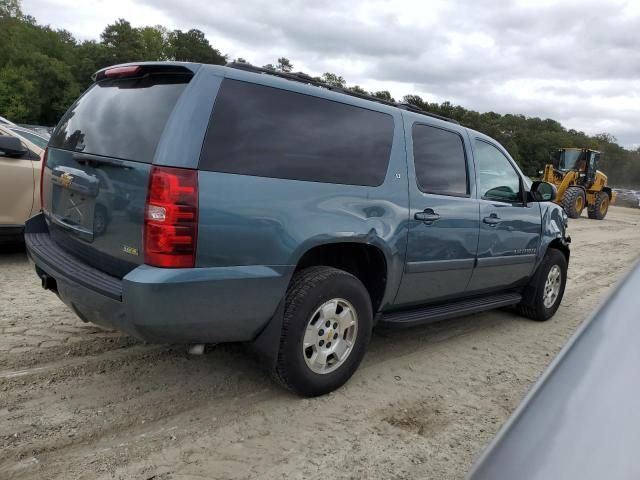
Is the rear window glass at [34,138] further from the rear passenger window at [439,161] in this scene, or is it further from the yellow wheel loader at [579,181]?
the yellow wheel loader at [579,181]

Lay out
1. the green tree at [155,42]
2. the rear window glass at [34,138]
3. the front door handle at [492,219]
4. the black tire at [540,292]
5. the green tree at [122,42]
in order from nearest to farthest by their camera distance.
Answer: the front door handle at [492,219] < the black tire at [540,292] < the rear window glass at [34,138] < the green tree at [122,42] < the green tree at [155,42]

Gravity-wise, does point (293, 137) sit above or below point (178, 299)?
above

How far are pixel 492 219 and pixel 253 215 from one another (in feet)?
7.94

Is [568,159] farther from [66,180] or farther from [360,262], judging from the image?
[66,180]

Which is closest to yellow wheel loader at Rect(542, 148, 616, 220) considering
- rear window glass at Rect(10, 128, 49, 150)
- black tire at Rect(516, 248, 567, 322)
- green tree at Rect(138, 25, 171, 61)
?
black tire at Rect(516, 248, 567, 322)

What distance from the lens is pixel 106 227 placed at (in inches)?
107

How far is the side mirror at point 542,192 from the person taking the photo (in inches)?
189

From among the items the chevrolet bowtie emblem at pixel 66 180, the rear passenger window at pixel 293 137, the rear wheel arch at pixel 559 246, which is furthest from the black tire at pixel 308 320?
the rear wheel arch at pixel 559 246

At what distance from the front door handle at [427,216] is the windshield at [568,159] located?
1954 centimetres

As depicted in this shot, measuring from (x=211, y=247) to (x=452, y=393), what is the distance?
1952mm

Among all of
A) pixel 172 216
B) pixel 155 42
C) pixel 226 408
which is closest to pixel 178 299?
pixel 172 216

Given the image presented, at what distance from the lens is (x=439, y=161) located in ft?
12.7

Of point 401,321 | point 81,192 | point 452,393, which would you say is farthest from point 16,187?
point 452,393

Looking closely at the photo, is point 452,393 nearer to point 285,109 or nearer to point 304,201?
point 304,201
